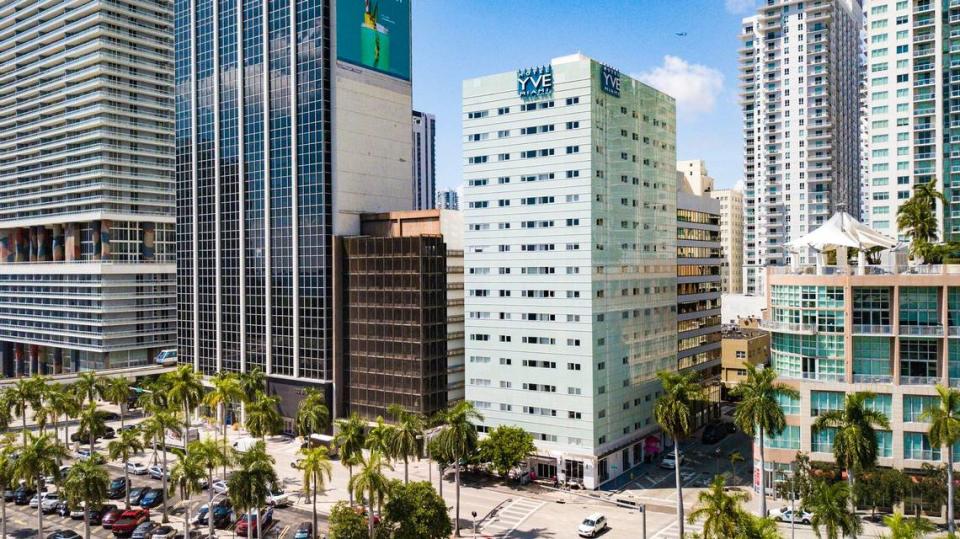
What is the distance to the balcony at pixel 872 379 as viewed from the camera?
84.2 meters

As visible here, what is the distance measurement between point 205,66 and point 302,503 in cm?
8908

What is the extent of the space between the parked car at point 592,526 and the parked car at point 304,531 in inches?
1146

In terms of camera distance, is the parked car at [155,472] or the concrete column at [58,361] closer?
the parked car at [155,472]

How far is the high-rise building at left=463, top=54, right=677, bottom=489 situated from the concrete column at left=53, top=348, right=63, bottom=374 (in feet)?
394

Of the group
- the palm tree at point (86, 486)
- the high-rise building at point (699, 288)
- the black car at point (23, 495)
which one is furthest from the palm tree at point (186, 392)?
the high-rise building at point (699, 288)

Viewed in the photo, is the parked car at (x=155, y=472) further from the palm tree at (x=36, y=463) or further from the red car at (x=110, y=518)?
the palm tree at (x=36, y=463)

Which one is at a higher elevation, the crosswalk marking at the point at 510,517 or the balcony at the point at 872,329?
the balcony at the point at 872,329

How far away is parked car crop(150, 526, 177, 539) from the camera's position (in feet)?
257

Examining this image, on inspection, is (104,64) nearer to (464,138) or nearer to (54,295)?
(54,295)

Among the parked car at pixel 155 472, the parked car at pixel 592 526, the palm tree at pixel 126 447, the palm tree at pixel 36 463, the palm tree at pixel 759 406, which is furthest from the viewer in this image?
the parked car at pixel 155 472

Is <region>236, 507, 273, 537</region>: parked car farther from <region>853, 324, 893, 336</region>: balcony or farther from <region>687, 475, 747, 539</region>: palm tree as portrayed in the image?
<region>853, 324, 893, 336</region>: balcony

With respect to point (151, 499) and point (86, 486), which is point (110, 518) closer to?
point (151, 499)

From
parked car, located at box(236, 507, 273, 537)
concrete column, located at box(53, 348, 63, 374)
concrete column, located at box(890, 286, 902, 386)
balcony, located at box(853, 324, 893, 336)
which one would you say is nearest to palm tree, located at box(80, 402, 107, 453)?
parked car, located at box(236, 507, 273, 537)

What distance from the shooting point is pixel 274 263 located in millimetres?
128000
